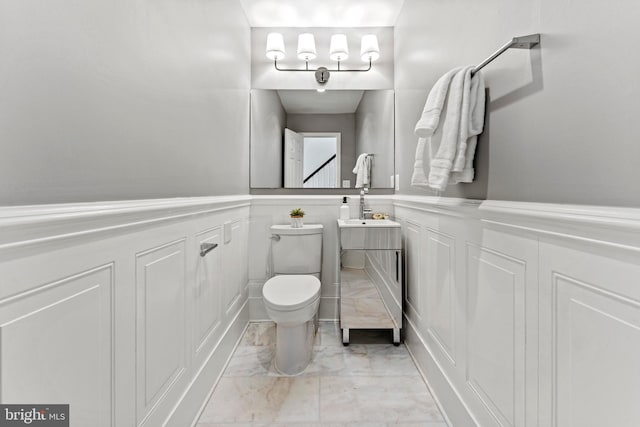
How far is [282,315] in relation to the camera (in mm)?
1675

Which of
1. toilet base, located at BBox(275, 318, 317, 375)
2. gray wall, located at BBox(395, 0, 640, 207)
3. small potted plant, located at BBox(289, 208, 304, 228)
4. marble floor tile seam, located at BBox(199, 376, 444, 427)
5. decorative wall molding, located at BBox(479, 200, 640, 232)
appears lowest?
marble floor tile seam, located at BBox(199, 376, 444, 427)

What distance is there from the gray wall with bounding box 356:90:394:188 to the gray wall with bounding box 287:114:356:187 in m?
0.08

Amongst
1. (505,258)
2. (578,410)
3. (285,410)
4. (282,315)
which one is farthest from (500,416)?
(282,315)

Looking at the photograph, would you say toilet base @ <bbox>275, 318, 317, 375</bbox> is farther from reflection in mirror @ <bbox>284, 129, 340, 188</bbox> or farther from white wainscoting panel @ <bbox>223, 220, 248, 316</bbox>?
reflection in mirror @ <bbox>284, 129, 340, 188</bbox>

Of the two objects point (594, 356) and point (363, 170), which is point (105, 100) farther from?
point (363, 170)

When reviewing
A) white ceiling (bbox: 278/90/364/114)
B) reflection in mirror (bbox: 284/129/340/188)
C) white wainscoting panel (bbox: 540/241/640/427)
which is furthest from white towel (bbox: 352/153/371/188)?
white wainscoting panel (bbox: 540/241/640/427)

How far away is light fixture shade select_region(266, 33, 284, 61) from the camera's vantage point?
239 cm

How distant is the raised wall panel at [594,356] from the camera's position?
24.1 inches

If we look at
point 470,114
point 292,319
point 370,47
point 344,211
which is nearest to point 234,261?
point 292,319

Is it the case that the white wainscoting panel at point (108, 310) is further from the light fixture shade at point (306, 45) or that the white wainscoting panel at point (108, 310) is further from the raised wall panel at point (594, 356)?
A: the light fixture shade at point (306, 45)

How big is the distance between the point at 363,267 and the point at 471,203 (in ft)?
3.50

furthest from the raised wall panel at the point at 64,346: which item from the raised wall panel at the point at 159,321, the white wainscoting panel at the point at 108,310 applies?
the raised wall panel at the point at 159,321

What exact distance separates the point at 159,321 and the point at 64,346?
408 mm

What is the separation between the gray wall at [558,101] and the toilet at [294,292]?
1.00 meters
